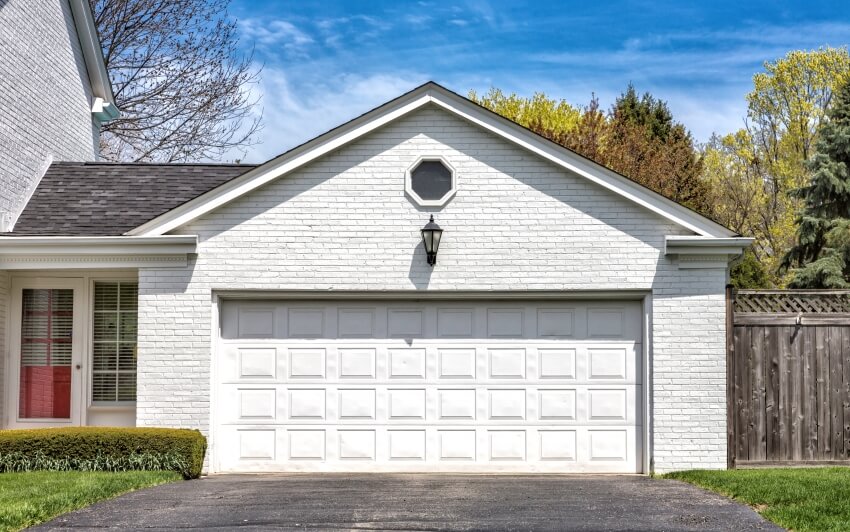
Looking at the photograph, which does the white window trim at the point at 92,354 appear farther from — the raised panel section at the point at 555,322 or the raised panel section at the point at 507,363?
the raised panel section at the point at 555,322

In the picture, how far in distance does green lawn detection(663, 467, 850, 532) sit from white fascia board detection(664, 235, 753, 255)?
269 centimetres

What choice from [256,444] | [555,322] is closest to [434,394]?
[555,322]

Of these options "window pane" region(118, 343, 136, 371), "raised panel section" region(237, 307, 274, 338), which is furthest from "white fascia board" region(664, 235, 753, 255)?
"window pane" region(118, 343, 136, 371)

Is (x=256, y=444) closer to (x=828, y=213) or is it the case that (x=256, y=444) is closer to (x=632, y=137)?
(x=828, y=213)

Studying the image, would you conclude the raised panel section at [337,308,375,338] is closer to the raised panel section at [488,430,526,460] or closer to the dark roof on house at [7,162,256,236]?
the raised panel section at [488,430,526,460]

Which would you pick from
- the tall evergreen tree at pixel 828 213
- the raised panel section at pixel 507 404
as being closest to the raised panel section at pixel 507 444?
the raised panel section at pixel 507 404

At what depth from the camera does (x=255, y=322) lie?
12.0 metres

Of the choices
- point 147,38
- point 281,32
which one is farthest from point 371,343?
point 147,38

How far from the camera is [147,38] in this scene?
25672 mm

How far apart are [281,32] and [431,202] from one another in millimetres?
9159

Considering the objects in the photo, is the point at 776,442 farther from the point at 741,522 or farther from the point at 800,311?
the point at 741,522

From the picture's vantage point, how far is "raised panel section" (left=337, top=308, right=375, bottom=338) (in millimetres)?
12000

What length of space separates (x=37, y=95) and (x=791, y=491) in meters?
12.1

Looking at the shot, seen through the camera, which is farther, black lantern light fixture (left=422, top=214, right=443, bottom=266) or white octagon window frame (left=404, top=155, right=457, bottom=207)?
white octagon window frame (left=404, top=155, right=457, bottom=207)
